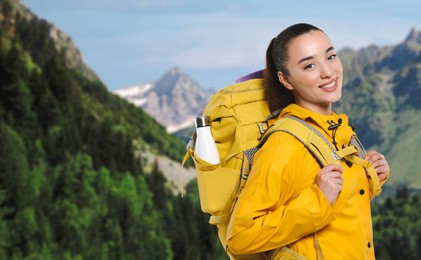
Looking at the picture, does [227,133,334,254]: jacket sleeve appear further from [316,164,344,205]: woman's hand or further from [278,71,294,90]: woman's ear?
[278,71,294,90]: woman's ear

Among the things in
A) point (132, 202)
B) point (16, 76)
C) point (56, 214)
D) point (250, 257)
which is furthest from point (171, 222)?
point (250, 257)

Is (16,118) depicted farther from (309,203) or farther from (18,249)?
(309,203)

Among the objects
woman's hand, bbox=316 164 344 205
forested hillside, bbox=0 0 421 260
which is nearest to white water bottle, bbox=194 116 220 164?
woman's hand, bbox=316 164 344 205

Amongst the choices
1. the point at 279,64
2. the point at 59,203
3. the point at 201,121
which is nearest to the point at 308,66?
the point at 279,64

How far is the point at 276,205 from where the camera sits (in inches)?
250

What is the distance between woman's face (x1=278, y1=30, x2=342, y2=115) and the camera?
6637 mm

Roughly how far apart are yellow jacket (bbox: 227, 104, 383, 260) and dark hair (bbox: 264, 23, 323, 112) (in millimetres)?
593

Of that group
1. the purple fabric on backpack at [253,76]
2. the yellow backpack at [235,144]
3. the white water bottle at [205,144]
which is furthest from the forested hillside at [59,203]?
the white water bottle at [205,144]

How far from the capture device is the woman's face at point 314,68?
6.64 meters

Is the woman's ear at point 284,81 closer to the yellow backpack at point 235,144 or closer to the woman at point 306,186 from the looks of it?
the woman at point 306,186

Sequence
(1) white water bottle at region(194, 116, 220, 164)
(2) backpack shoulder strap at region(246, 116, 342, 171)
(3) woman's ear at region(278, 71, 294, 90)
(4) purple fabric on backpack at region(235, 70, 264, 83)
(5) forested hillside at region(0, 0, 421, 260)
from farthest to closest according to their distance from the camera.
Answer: (5) forested hillside at region(0, 0, 421, 260) < (4) purple fabric on backpack at region(235, 70, 264, 83) < (3) woman's ear at region(278, 71, 294, 90) < (1) white water bottle at region(194, 116, 220, 164) < (2) backpack shoulder strap at region(246, 116, 342, 171)

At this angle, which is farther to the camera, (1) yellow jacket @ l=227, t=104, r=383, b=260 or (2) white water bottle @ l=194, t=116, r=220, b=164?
(2) white water bottle @ l=194, t=116, r=220, b=164

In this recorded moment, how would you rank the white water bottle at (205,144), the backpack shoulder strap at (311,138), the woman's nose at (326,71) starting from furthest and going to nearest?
the woman's nose at (326,71)
the white water bottle at (205,144)
the backpack shoulder strap at (311,138)

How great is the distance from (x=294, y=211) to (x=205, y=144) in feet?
3.34
